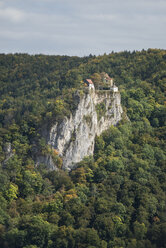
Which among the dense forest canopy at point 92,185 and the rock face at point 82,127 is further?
the rock face at point 82,127

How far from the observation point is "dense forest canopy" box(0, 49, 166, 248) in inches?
2410

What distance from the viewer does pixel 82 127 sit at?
78.4 metres

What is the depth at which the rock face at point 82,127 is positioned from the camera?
249 ft

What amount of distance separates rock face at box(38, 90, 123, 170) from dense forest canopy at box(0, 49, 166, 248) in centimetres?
140

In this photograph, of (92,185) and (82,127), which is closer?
(92,185)

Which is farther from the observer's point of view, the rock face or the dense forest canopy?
the rock face

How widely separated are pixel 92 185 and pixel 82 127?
12.0 meters

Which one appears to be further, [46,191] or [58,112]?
[58,112]

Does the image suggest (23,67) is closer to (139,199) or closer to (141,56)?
(141,56)

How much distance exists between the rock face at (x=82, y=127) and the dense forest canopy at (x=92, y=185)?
1398 millimetres

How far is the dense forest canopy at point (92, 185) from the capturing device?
61.2 m

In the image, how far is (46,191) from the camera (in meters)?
69.9

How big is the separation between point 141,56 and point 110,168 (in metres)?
57.8

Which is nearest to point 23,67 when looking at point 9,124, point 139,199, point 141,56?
point 141,56
